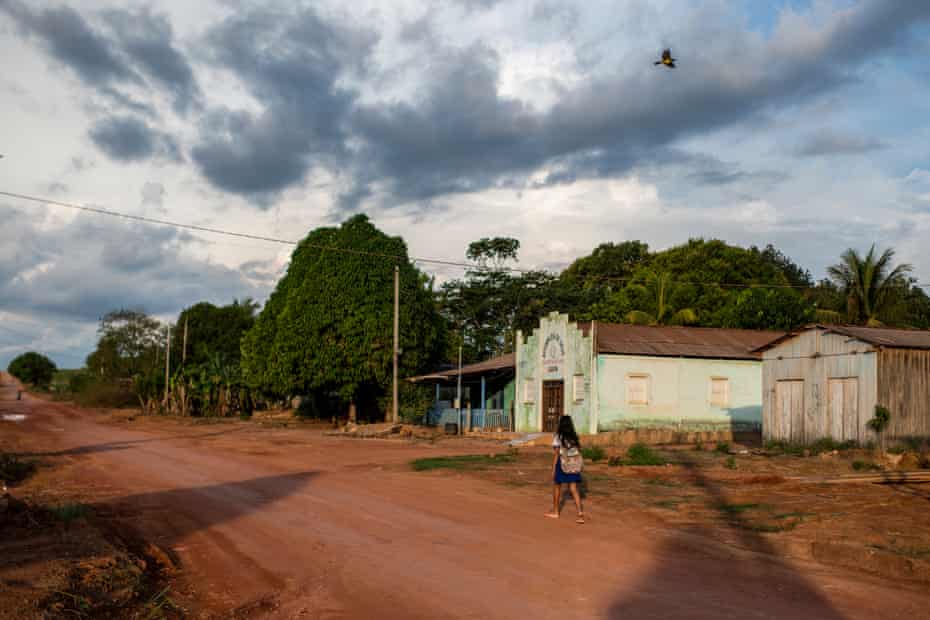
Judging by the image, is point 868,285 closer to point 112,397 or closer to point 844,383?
point 844,383

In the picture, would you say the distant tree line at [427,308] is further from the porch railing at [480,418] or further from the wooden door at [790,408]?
the wooden door at [790,408]

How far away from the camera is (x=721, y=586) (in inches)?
336

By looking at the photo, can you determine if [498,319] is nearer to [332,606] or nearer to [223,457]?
[223,457]

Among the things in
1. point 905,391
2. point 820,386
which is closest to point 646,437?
point 820,386

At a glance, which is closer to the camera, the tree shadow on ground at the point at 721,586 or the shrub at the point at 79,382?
the tree shadow on ground at the point at 721,586

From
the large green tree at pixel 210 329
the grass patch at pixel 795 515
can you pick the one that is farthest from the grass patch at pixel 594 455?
the large green tree at pixel 210 329

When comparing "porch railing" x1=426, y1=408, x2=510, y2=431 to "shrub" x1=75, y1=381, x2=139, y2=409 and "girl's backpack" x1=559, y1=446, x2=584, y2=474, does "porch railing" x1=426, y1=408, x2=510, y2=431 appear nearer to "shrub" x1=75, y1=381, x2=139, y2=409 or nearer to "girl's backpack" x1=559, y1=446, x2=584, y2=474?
"girl's backpack" x1=559, y1=446, x2=584, y2=474

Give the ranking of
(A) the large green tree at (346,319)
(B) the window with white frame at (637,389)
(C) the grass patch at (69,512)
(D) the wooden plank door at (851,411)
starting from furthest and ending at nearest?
1. (A) the large green tree at (346,319)
2. (B) the window with white frame at (637,389)
3. (D) the wooden plank door at (851,411)
4. (C) the grass patch at (69,512)

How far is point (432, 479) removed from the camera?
18797 millimetres

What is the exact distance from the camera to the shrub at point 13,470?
60.8ft

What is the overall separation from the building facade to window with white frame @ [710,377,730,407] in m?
0.04

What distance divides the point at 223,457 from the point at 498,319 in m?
39.8

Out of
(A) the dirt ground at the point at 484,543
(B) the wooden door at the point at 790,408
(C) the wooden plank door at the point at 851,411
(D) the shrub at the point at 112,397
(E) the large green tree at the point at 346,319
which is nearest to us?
(A) the dirt ground at the point at 484,543

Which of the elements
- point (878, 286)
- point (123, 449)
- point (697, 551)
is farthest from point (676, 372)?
point (697, 551)
